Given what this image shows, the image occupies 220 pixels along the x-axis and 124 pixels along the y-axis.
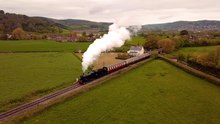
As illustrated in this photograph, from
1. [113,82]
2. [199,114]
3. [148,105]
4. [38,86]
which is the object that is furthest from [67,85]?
[199,114]

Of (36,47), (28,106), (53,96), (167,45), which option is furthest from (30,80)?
(36,47)

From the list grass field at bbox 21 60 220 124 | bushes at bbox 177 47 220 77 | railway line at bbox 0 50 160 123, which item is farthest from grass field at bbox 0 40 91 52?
grass field at bbox 21 60 220 124

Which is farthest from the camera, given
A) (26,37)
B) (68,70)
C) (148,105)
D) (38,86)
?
(26,37)

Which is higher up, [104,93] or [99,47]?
[99,47]

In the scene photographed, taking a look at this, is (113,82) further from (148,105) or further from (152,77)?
(148,105)

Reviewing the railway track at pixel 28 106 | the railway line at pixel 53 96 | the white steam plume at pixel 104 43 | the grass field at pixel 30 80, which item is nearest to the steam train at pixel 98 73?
the railway line at pixel 53 96

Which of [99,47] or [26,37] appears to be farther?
[26,37]

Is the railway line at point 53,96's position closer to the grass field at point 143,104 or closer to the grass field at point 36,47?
the grass field at point 143,104
